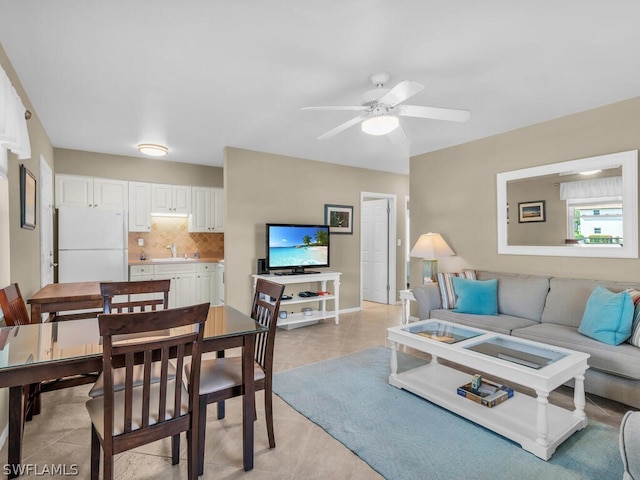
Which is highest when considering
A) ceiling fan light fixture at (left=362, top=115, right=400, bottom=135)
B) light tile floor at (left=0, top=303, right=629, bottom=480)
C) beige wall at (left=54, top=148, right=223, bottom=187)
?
beige wall at (left=54, top=148, right=223, bottom=187)

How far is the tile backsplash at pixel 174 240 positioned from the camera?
5.46m

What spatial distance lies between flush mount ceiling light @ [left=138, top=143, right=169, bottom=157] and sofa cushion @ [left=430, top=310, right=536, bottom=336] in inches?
159

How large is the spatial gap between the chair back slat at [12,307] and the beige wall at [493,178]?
14.3 feet

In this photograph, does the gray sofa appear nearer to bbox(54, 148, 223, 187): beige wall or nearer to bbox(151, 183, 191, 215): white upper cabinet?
bbox(151, 183, 191, 215): white upper cabinet

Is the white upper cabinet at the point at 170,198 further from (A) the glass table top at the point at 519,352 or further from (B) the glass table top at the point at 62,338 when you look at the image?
(A) the glass table top at the point at 519,352

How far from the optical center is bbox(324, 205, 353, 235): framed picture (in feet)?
18.1

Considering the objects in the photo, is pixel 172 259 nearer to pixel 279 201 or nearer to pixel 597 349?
pixel 279 201

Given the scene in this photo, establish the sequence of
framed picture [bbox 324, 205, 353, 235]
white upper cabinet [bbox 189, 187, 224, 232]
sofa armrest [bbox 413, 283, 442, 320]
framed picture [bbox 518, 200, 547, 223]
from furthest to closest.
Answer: white upper cabinet [bbox 189, 187, 224, 232] < framed picture [bbox 324, 205, 353, 235] < sofa armrest [bbox 413, 283, 442, 320] < framed picture [bbox 518, 200, 547, 223]

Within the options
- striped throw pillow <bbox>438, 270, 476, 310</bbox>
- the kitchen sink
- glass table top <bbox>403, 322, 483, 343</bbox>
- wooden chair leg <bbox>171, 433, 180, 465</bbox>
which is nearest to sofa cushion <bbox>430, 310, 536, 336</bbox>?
striped throw pillow <bbox>438, 270, 476, 310</bbox>

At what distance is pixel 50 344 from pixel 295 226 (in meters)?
3.43

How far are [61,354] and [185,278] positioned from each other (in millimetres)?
3907

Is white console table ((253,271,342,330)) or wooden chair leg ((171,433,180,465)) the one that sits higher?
white console table ((253,271,342,330))

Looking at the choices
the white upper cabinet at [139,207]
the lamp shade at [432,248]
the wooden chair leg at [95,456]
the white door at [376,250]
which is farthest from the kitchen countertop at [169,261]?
the wooden chair leg at [95,456]

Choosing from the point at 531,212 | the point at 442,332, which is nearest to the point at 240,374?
the point at 442,332
